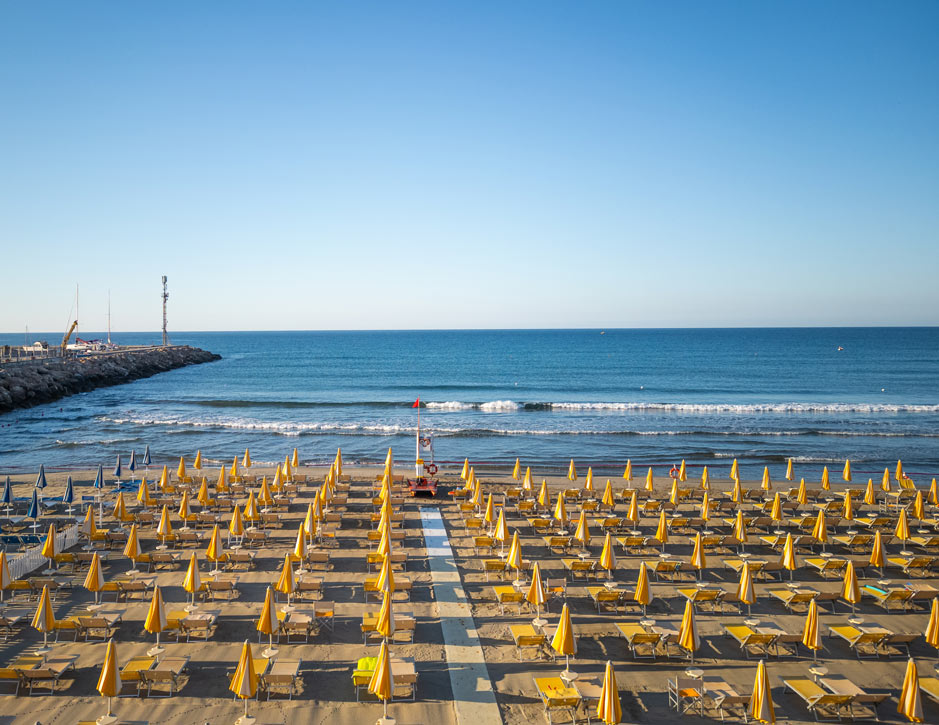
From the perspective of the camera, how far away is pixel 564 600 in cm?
1351

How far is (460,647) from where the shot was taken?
11.4 meters

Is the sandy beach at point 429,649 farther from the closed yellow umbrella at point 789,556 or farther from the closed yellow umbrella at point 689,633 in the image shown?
the closed yellow umbrella at point 789,556

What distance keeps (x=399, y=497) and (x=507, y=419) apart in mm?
24326

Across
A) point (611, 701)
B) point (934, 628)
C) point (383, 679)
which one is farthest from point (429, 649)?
point (934, 628)

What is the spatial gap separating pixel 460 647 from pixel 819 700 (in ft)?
19.2

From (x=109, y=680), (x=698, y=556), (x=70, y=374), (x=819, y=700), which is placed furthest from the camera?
(x=70, y=374)

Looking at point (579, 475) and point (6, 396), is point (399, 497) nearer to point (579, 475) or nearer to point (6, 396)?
point (579, 475)

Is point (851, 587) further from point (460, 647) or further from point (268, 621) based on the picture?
point (268, 621)

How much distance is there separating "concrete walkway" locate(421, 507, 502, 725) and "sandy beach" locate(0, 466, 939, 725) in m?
0.13

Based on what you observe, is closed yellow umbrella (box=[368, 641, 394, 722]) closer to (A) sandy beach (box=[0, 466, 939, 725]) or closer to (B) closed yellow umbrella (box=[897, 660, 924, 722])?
(A) sandy beach (box=[0, 466, 939, 725])

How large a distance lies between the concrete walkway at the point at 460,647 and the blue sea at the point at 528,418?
1464 centimetres

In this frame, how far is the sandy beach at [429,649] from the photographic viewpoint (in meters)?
9.45

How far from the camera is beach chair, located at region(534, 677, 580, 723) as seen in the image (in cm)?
912

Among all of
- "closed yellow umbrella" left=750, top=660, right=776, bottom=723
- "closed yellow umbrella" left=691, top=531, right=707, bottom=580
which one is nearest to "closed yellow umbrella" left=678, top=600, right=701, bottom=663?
"closed yellow umbrella" left=750, top=660, right=776, bottom=723
